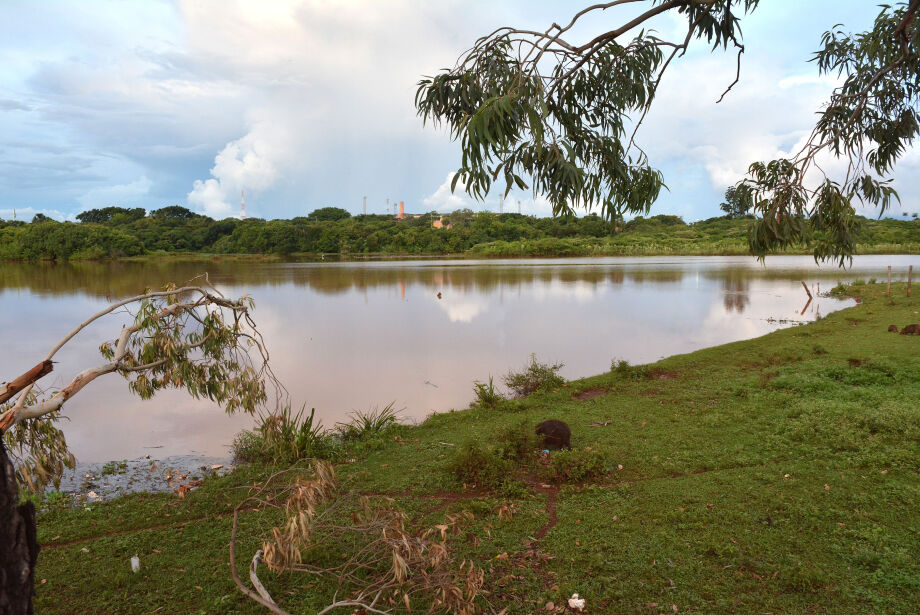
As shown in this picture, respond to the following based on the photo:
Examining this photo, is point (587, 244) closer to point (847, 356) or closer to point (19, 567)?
point (847, 356)

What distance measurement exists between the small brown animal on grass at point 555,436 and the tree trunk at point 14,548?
4376 millimetres

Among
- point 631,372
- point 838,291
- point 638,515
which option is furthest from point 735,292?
point 638,515

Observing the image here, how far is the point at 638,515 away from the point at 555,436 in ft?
5.40

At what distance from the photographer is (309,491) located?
2.88 metres

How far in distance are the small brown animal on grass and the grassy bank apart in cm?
32

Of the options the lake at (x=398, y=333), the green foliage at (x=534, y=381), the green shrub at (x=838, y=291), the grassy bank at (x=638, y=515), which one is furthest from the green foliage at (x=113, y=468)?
the green shrub at (x=838, y=291)

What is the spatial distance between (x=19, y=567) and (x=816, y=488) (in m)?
4.89

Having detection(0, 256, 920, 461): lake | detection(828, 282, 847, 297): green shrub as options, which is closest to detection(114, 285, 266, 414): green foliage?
detection(0, 256, 920, 461): lake

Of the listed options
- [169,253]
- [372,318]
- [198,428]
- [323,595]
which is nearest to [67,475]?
[198,428]

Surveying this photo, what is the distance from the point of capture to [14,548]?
2.12m

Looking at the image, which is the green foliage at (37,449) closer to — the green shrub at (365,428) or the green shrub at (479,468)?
the green shrub at (479,468)

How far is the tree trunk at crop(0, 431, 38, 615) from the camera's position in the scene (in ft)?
6.82

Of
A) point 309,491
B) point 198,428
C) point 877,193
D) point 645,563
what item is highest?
point 877,193

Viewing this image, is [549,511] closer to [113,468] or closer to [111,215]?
[113,468]
